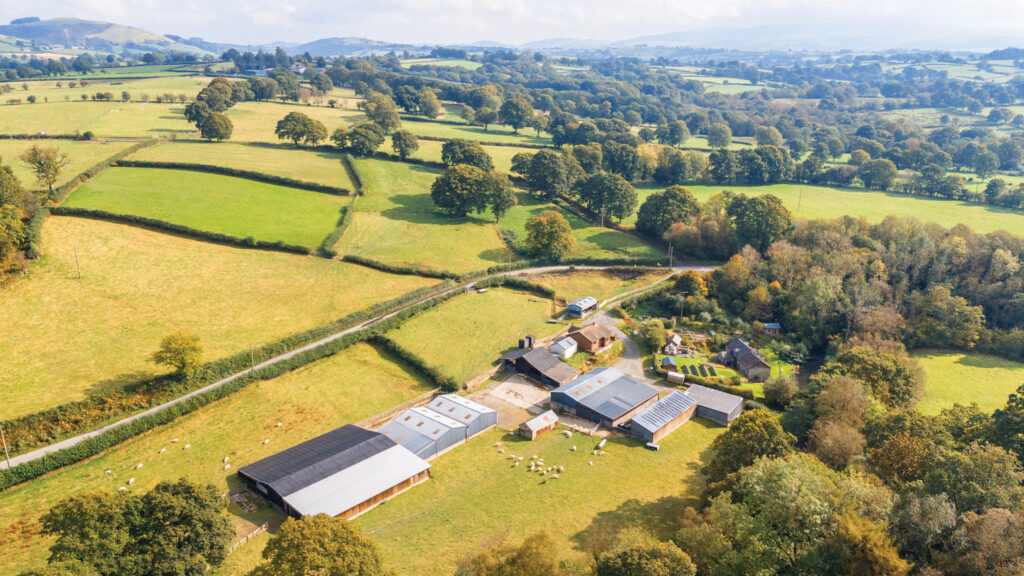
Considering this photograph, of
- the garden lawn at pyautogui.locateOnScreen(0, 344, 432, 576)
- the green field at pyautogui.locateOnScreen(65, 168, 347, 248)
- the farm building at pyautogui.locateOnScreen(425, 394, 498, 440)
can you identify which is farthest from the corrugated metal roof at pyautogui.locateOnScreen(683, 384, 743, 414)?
the green field at pyautogui.locateOnScreen(65, 168, 347, 248)

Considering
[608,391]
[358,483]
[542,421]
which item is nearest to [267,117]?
[608,391]

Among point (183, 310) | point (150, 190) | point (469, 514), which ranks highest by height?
point (150, 190)

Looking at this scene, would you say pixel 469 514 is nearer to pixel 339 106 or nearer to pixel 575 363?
pixel 575 363

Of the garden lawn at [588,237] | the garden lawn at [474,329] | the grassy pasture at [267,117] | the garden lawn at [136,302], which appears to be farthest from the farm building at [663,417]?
the grassy pasture at [267,117]

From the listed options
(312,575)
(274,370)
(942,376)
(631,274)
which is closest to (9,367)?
(274,370)

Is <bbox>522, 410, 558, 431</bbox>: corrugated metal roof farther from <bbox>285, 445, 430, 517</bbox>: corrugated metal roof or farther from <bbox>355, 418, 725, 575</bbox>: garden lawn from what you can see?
<bbox>285, 445, 430, 517</bbox>: corrugated metal roof

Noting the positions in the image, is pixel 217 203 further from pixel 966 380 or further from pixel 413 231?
pixel 966 380
